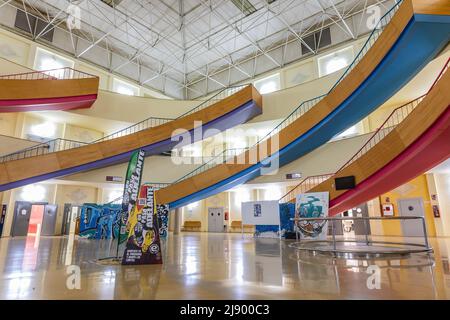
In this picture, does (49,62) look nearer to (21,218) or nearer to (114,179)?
(114,179)

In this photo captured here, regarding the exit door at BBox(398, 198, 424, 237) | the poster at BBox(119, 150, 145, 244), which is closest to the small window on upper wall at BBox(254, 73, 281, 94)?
the exit door at BBox(398, 198, 424, 237)

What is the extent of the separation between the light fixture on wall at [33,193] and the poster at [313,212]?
14.5m

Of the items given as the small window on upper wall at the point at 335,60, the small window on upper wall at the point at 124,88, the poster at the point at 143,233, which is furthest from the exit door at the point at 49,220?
the small window on upper wall at the point at 335,60

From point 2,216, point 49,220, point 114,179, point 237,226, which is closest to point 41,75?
point 114,179

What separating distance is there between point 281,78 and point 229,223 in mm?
11007

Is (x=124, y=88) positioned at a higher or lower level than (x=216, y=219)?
higher

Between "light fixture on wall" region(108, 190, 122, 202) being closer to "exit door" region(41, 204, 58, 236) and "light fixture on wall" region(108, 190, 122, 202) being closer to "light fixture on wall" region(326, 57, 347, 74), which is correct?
"exit door" region(41, 204, 58, 236)

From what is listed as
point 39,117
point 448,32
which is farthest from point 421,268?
point 39,117

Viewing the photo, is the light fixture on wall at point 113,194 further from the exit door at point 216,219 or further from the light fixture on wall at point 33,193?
the exit door at point 216,219

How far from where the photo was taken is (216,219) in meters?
19.9

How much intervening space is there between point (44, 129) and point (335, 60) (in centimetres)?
1794

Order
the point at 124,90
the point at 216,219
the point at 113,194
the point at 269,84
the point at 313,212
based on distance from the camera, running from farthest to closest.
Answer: the point at 216,219 < the point at 124,90 < the point at 269,84 < the point at 113,194 < the point at 313,212

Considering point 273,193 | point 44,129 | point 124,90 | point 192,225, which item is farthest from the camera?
point 192,225

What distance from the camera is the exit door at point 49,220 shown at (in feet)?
49.0
